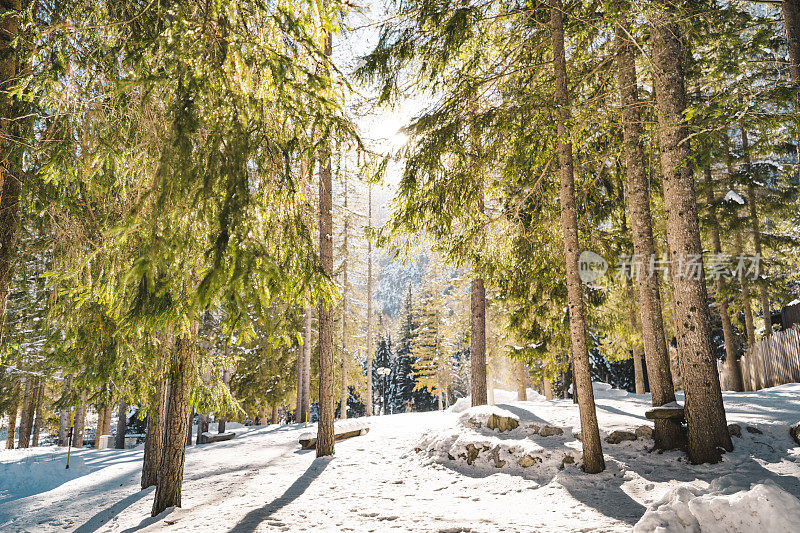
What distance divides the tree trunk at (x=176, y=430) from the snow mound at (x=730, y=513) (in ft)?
21.8

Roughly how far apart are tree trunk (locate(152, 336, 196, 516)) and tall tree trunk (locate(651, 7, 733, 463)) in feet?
25.4

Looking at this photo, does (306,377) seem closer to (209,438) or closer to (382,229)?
(209,438)

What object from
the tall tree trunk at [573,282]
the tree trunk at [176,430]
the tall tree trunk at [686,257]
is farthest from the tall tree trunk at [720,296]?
the tree trunk at [176,430]

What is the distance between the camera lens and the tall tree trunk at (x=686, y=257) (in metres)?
6.35

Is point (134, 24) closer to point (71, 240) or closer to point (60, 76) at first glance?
point (60, 76)

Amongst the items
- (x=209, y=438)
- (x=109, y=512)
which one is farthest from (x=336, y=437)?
(x=209, y=438)

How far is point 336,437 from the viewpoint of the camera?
1233 cm

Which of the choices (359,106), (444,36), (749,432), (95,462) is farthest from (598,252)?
(95,462)

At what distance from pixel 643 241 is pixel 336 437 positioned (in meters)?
9.33

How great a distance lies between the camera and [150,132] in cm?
398

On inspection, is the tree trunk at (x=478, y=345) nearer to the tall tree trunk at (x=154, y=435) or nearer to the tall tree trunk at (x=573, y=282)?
the tall tree trunk at (x=573, y=282)

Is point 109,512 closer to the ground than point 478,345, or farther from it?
closer to the ground

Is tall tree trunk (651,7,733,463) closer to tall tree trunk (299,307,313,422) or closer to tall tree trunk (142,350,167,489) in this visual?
tall tree trunk (142,350,167,489)

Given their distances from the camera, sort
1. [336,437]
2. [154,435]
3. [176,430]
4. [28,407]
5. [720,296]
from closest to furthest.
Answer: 1. [176,430]
2. [154,435]
3. [336,437]
4. [720,296]
5. [28,407]
